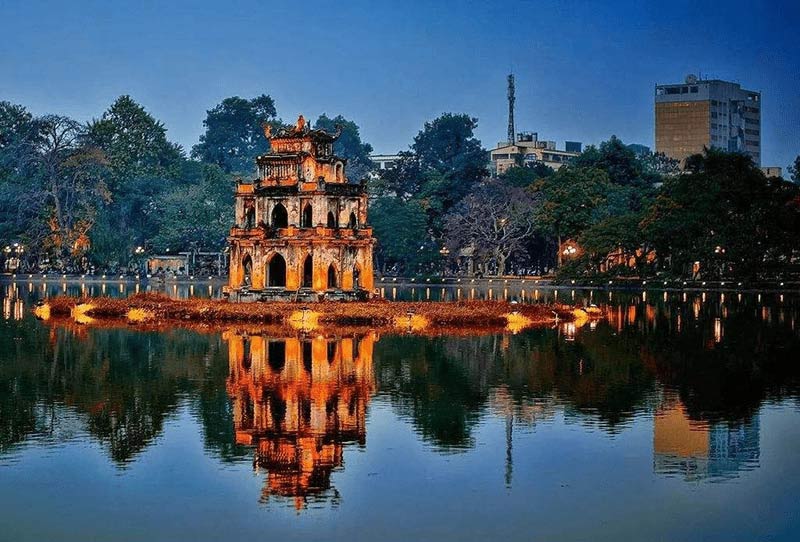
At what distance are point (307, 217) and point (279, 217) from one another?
1.76 m

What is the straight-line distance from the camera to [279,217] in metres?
70.6

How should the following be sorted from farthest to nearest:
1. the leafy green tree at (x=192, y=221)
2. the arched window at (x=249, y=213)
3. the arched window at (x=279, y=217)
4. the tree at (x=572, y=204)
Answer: the leafy green tree at (x=192, y=221) < the tree at (x=572, y=204) < the arched window at (x=249, y=213) < the arched window at (x=279, y=217)

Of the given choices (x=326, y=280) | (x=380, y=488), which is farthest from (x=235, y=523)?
(x=326, y=280)

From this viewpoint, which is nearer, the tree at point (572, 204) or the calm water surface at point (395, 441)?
the calm water surface at point (395, 441)

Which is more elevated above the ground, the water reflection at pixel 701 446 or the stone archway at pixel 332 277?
the stone archway at pixel 332 277

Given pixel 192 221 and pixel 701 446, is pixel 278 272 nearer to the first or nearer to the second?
pixel 701 446

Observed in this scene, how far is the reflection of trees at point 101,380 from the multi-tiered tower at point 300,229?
14031 mm

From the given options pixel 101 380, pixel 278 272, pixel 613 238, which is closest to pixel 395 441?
pixel 101 380

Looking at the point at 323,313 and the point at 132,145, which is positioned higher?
the point at 132,145

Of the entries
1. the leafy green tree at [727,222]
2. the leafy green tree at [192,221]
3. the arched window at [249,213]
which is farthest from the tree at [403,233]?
the arched window at [249,213]

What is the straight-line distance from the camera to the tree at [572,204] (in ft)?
413

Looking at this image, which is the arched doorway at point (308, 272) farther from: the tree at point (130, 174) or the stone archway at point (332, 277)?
the tree at point (130, 174)

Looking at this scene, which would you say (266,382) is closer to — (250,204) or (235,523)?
(235,523)

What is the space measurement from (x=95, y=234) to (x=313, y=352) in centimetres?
9715
